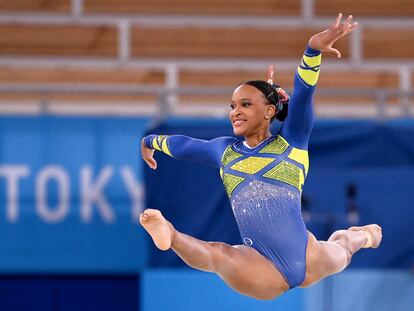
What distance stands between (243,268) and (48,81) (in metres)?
4.27

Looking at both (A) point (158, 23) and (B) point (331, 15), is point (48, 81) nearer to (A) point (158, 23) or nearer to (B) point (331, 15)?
(A) point (158, 23)

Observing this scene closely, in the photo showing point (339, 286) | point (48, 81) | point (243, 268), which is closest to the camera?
point (243, 268)

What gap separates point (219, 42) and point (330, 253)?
4.24m

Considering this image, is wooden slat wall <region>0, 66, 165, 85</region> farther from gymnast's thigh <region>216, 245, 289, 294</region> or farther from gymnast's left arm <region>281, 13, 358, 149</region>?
gymnast's thigh <region>216, 245, 289, 294</region>

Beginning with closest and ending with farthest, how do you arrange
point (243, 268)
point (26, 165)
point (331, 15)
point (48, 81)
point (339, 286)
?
point (243, 268)
point (339, 286)
point (26, 165)
point (48, 81)
point (331, 15)

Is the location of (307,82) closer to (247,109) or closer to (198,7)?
(247,109)

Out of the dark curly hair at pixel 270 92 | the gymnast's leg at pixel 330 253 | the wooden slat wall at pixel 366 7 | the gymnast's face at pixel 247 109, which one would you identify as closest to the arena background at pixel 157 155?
the wooden slat wall at pixel 366 7

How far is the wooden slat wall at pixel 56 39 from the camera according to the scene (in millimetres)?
8430

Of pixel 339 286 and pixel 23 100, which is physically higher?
pixel 23 100

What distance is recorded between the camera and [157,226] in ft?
13.9

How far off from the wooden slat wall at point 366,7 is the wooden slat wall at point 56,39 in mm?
2072

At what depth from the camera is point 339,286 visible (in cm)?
676

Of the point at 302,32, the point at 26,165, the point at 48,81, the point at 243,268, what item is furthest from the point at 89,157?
the point at 243,268

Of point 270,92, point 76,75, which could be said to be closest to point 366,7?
point 76,75
